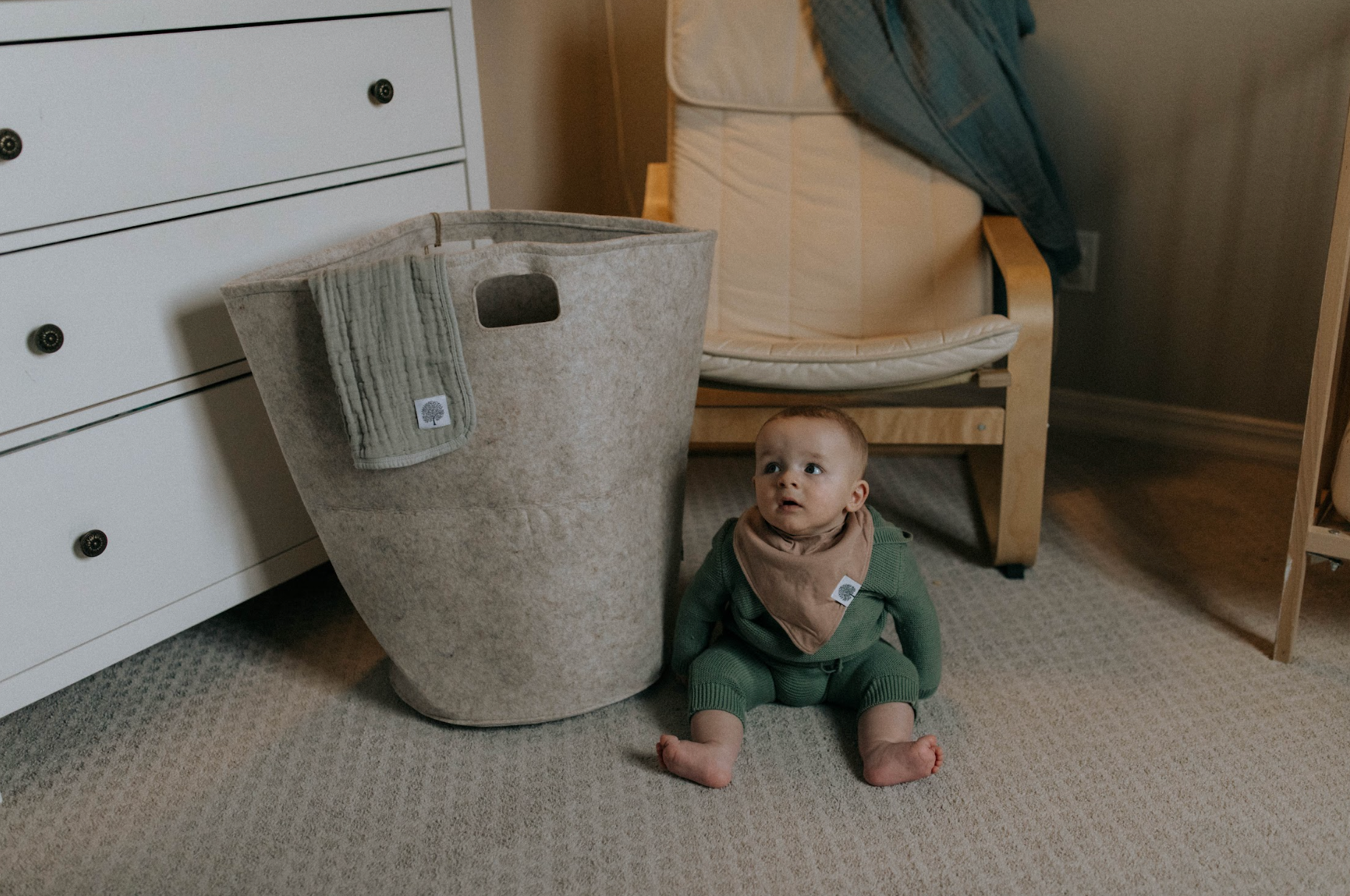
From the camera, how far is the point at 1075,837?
105cm

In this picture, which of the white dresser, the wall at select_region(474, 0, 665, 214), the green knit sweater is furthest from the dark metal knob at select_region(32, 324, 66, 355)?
the wall at select_region(474, 0, 665, 214)

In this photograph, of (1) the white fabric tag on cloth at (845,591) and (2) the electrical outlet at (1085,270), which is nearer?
(1) the white fabric tag on cloth at (845,591)

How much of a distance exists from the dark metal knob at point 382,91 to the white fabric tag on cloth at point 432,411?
19.6 inches

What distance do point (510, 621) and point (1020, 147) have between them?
111cm

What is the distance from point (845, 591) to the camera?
3.81 ft

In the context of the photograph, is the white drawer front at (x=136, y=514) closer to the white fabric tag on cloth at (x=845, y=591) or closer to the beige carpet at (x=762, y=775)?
the beige carpet at (x=762, y=775)

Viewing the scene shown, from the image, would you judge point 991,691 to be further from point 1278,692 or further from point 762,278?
point 762,278

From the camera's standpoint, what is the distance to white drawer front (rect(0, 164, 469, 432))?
1090mm

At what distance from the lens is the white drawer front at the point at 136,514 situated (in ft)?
3.70

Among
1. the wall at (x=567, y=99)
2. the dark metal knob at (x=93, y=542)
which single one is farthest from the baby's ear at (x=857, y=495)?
the wall at (x=567, y=99)

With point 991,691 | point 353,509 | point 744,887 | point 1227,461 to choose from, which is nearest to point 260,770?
point 353,509

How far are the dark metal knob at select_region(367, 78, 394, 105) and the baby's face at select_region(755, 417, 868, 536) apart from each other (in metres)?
0.64

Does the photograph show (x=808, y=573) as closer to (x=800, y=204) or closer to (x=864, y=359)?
(x=864, y=359)

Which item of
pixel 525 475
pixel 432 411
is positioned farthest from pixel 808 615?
pixel 432 411
